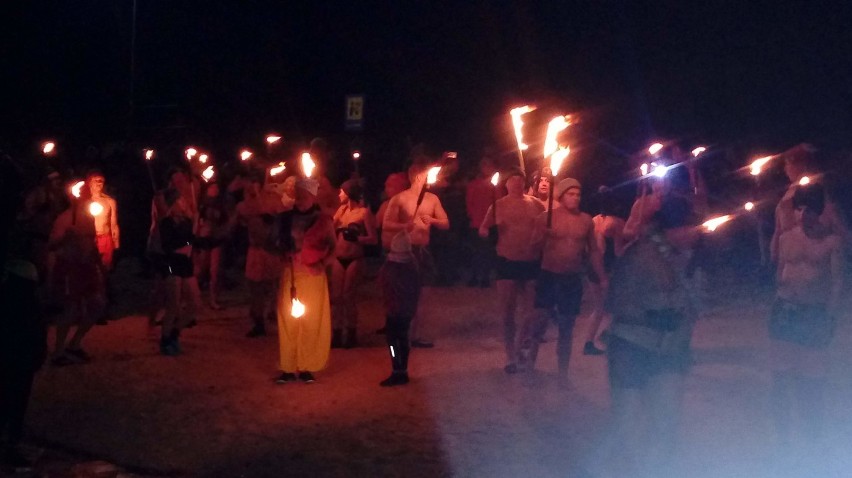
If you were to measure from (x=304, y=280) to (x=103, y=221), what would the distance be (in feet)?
10.4

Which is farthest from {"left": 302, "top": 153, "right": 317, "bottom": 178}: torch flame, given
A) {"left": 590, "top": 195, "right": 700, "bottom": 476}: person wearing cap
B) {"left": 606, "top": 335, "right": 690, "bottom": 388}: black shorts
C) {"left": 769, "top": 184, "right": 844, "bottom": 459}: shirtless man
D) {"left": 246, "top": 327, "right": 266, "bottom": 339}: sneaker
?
{"left": 606, "top": 335, "right": 690, "bottom": 388}: black shorts

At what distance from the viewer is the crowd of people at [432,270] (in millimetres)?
5586

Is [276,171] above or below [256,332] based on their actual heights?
above

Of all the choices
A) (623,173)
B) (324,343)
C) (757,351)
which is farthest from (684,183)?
(623,173)

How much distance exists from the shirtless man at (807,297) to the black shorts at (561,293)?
6.93ft

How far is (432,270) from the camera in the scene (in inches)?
391

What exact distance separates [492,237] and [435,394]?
1.69 m

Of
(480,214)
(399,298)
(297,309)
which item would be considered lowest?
(297,309)

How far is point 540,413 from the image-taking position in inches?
309

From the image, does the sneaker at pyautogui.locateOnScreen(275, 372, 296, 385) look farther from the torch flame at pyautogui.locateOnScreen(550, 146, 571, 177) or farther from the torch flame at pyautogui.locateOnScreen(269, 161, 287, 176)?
the torch flame at pyautogui.locateOnScreen(269, 161, 287, 176)

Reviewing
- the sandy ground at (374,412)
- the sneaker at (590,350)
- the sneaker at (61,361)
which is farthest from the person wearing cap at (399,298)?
the sneaker at (61,361)

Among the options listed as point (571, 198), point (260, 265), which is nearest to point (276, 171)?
point (260, 265)

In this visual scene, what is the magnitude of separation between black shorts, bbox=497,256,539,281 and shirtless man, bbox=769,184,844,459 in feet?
8.61

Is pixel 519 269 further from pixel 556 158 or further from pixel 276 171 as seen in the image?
pixel 276 171
